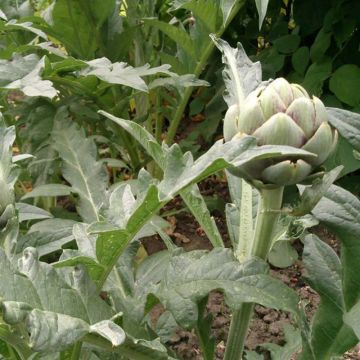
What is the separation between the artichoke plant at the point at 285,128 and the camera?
448 millimetres

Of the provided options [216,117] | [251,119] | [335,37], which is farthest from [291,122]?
[216,117]

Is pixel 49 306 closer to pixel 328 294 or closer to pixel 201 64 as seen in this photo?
pixel 328 294

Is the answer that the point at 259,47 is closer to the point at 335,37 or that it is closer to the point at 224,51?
the point at 335,37

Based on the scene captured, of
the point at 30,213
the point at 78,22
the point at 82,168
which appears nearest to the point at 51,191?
the point at 82,168

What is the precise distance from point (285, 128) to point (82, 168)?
0.56 m

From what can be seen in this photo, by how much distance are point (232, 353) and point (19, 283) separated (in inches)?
9.4

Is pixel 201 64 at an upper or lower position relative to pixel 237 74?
lower

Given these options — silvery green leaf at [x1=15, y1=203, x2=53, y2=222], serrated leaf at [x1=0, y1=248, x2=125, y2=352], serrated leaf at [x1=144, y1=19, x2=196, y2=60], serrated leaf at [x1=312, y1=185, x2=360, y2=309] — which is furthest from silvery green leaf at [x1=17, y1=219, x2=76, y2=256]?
serrated leaf at [x1=144, y1=19, x2=196, y2=60]

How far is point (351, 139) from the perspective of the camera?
1.86 feet

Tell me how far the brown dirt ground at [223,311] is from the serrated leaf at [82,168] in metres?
0.30

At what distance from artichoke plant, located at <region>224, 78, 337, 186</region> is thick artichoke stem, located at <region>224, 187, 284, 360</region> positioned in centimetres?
5

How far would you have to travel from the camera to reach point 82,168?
96cm

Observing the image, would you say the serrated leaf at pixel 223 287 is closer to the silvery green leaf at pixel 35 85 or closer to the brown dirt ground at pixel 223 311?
the silvery green leaf at pixel 35 85

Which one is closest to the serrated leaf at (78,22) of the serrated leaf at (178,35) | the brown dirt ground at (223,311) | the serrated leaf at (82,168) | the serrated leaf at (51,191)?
the serrated leaf at (178,35)
